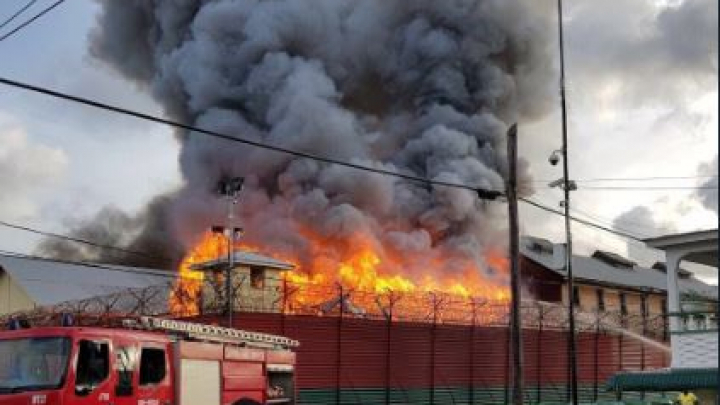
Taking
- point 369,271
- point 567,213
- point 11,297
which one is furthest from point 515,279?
point 11,297

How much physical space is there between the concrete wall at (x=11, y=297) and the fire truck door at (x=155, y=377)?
99.3 feet

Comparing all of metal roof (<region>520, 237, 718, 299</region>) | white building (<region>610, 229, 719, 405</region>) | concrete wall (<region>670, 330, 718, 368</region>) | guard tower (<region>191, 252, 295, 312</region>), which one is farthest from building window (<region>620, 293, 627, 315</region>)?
concrete wall (<region>670, 330, 718, 368</region>)

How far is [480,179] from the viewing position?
5381cm

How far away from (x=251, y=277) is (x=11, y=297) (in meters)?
15.9

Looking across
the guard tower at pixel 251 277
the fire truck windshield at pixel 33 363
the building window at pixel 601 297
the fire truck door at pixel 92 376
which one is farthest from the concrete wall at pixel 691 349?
the building window at pixel 601 297

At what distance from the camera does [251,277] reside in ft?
109

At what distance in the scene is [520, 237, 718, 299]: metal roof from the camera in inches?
2167

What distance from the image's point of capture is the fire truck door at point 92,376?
1194 centimetres

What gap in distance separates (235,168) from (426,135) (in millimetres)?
11887

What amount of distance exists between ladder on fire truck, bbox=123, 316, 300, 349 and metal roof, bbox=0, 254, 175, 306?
25.8 metres

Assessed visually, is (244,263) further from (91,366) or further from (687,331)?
(91,366)

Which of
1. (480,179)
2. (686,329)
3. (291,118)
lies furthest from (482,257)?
(686,329)

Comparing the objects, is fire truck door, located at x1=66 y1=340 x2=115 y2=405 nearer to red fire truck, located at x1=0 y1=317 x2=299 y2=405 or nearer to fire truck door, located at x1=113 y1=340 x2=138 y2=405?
red fire truck, located at x1=0 y1=317 x2=299 y2=405

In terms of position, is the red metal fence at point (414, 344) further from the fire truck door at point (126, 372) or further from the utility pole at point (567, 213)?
the fire truck door at point (126, 372)
